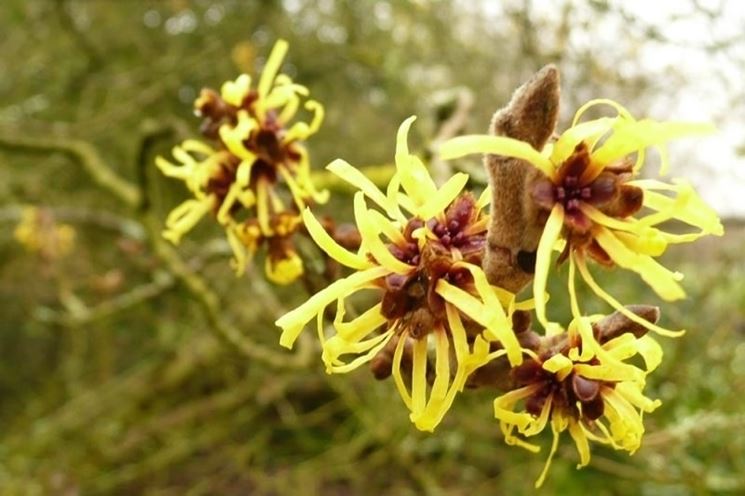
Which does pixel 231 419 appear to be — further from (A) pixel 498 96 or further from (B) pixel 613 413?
(B) pixel 613 413

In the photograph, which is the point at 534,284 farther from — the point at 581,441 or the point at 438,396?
the point at 581,441

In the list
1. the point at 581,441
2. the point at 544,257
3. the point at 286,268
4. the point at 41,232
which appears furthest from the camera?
the point at 41,232

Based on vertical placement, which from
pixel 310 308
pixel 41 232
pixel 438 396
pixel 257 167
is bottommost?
pixel 438 396

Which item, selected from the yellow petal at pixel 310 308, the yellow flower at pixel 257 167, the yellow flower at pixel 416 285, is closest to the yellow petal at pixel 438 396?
the yellow flower at pixel 416 285

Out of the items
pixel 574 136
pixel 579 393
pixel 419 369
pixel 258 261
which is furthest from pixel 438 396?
pixel 258 261

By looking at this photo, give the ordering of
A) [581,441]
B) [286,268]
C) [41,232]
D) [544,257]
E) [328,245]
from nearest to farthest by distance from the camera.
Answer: [544,257] → [328,245] → [581,441] → [286,268] → [41,232]

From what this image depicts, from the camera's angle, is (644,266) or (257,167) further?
(257,167)

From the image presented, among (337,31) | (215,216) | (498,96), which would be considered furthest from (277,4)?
(215,216)
